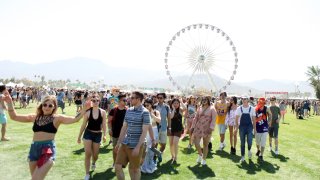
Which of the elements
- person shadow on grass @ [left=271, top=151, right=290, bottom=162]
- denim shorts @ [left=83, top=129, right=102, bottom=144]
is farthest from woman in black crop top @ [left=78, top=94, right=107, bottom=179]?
person shadow on grass @ [left=271, top=151, right=290, bottom=162]

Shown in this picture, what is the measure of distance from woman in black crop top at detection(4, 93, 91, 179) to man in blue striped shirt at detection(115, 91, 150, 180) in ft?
3.53

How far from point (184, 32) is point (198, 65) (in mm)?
5255

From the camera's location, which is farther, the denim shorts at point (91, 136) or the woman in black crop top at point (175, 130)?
the woman in black crop top at point (175, 130)

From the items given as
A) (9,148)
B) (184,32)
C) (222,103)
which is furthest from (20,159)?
(184,32)

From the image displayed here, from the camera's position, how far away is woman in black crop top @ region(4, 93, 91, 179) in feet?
17.6

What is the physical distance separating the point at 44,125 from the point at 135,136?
162 cm

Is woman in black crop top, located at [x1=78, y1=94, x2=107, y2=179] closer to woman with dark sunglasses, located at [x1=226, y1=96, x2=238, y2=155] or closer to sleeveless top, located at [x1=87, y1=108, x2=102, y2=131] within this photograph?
sleeveless top, located at [x1=87, y1=108, x2=102, y2=131]

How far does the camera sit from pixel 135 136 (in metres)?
6.34

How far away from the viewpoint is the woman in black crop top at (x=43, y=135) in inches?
212

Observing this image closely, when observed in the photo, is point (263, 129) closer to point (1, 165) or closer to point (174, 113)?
point (174, 113)

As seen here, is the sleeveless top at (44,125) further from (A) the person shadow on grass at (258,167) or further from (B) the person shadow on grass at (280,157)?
(B) the person shadow on grass at (280,157)

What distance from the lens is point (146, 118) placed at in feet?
20.7

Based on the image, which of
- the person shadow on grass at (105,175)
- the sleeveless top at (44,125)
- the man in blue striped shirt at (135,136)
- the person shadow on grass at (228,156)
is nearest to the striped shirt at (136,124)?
the man in blue striped shirt at (135,136)

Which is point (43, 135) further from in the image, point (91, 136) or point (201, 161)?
point (201, 161)
